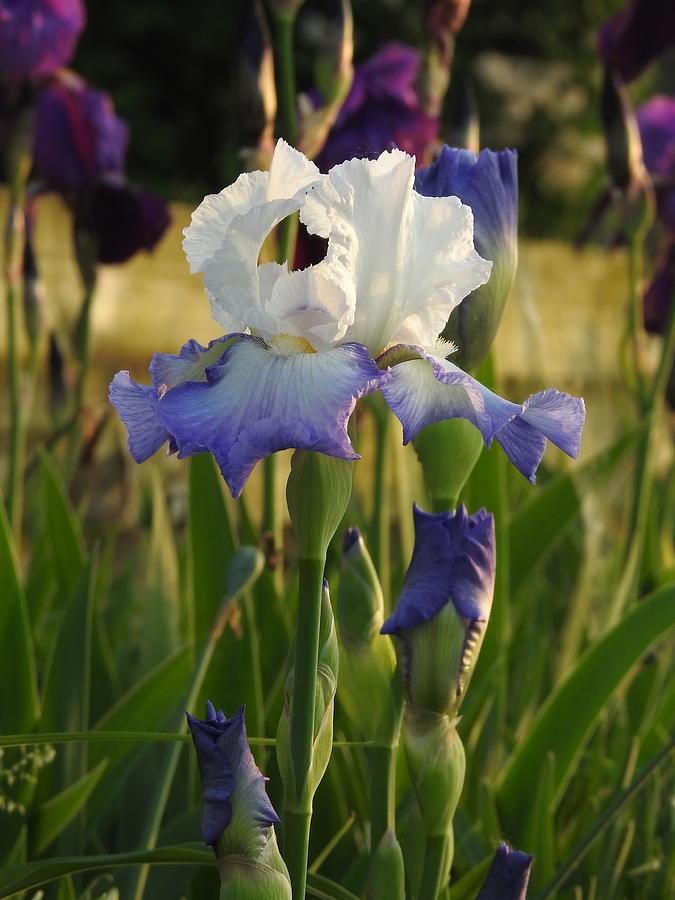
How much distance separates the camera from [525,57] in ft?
20.2

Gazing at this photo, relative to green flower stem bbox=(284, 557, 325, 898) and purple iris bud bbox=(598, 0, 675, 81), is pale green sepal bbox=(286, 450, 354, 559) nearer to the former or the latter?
green flower stem bbox=(284, 557, 325, 898)

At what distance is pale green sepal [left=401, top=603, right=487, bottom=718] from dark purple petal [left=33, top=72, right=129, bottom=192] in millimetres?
895

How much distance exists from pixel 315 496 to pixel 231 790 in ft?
0.34

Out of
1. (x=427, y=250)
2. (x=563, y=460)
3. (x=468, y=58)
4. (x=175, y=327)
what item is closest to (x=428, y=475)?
(x=427, y=250)

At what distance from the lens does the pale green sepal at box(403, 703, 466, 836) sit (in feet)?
1.42

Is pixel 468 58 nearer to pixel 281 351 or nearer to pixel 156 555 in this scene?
pixel 156 555

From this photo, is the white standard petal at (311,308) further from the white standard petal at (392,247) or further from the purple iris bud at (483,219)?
the purple iris bud at (483,219)

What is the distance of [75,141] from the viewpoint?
1.19 m

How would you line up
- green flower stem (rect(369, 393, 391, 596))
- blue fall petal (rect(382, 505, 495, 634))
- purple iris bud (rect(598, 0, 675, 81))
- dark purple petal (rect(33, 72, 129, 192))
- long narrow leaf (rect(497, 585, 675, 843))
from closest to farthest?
blue fall petal (rect(382, 505, 495, 634)) → long narrow leaf (rect(497, 585, 675, 843)) → green flower stem (rect(369, 393, 391, 596)) → purple iris bud (rect(598, 0, 675, 81)) → dark purple petal (rect(33, 72, 129, 192))

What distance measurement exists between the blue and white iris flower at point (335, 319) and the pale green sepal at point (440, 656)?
0.26 ft

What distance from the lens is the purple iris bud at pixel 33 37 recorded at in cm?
106

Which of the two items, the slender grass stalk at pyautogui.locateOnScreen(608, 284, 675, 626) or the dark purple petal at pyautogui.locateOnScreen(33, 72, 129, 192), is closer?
the slender grass stalk at pyautogui.locateOnScreen(608, 284, 675, 626)

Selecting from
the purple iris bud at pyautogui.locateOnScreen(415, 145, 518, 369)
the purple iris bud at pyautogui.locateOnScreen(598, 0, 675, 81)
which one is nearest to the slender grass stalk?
the purple iris bud at pyautogui.locateOnScreen(598, 0, 675, 81)

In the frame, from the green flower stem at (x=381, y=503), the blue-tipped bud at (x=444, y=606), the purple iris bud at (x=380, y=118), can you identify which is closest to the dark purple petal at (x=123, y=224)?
the purple iris bud at (x=380, y=118)
